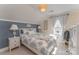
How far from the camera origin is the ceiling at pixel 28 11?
1280 mm

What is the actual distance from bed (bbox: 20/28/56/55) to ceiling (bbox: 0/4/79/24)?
187 millimetres

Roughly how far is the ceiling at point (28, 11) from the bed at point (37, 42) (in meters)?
0.19

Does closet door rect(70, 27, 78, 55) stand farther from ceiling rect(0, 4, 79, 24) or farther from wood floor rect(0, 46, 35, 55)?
wood floor rect(0, 46, 35, 55)

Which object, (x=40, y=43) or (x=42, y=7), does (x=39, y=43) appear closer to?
(x=40, y=43)

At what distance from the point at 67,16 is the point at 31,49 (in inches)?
26.4

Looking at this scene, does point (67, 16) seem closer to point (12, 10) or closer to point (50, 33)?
point (50, 33)

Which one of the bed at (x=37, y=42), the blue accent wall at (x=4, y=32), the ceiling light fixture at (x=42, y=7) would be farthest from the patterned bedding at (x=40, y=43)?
the ceiling light fixture at (x=42, y=7)

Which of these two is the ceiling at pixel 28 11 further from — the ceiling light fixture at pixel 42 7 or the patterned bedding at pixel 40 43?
the patterned bedding at pixel 40 43

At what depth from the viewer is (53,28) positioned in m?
1.31

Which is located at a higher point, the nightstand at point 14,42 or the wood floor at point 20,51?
the nightstand at point 14,42

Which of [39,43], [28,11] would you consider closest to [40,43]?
[39,43]

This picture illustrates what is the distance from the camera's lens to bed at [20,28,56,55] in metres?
1.29
